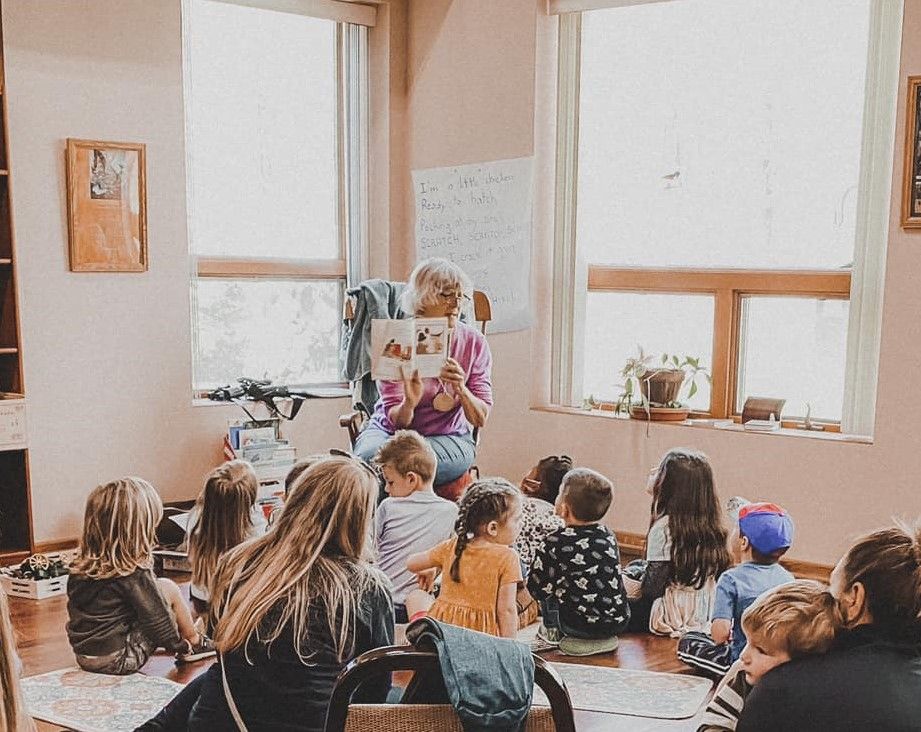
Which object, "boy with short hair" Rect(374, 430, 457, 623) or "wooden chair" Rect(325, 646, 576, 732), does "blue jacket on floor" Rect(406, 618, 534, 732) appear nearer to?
"wooden chair" Rect(325, 646, 576, 732)

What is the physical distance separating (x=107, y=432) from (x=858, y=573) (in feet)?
13.0

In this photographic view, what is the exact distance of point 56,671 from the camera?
3475 millimetres

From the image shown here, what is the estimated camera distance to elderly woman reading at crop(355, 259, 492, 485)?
4363 mm

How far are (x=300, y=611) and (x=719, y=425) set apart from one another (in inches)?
124

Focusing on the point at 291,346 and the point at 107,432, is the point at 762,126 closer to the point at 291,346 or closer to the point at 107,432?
the point at 291,346

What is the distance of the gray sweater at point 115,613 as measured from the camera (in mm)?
3346

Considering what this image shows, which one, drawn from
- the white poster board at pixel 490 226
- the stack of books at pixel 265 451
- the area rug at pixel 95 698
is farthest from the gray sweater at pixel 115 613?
the white poster board at pixel 490 226

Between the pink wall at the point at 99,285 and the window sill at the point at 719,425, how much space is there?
1.64 m

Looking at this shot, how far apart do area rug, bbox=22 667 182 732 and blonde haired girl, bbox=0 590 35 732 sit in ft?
6.37

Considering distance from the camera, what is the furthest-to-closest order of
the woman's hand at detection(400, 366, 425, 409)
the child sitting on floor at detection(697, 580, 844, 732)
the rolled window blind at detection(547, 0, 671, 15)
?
the rolled window blind at detection(547, 0, 671, 15) < the woman's hand at detection(400, 366, 425, 409) < the child sitting on floor at detection(697, 580, 844, 732)

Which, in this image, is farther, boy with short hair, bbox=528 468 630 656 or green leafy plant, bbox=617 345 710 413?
green leafy plant, bbox=617 345 710 413

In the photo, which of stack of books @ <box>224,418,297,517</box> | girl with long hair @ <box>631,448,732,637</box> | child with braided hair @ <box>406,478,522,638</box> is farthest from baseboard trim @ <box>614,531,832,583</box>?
child with braided hair @ <box>406,478,522,638</box>

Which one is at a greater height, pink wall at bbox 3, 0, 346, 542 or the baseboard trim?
pink wall at bbox 3, 0, 346, 542

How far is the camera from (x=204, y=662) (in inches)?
140
